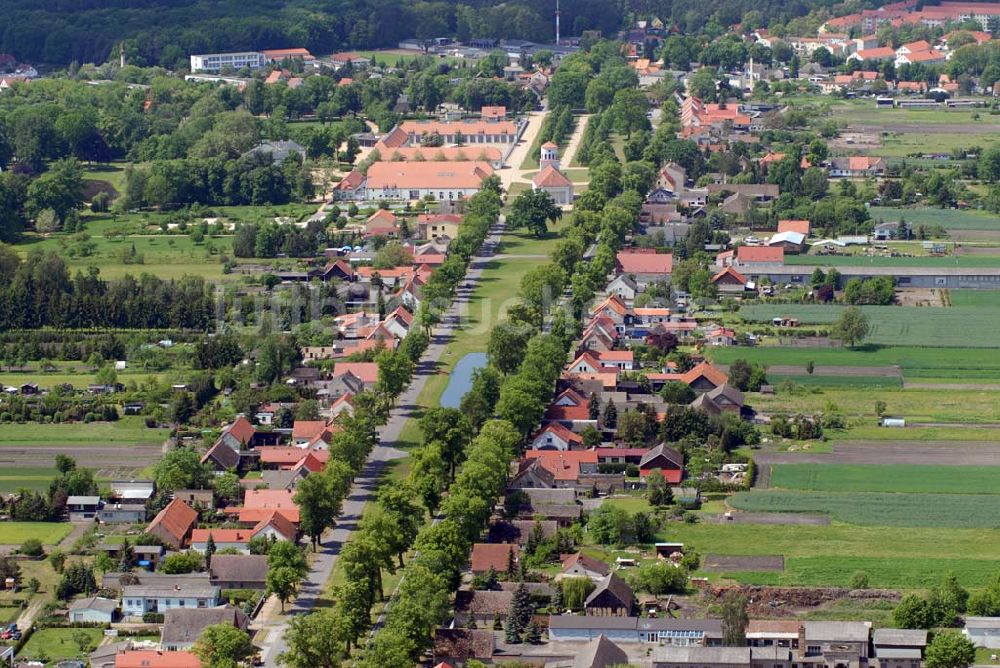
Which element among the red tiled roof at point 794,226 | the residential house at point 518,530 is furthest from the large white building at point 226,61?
the residential house at point 518,530

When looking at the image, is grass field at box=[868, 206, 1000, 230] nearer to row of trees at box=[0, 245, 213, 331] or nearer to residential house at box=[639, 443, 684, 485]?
row of trees at box=[0, 245, 213, 331]

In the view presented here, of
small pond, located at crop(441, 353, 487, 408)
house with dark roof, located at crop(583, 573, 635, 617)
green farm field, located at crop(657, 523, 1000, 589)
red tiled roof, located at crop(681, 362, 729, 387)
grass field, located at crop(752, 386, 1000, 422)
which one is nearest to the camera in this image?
house with dark roof, located at crop(583, 573, 635, 617)

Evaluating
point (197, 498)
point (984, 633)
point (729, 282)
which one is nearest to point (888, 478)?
point (984, 633)

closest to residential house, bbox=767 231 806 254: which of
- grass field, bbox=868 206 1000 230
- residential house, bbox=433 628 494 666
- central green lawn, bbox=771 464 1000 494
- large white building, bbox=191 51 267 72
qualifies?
grass field, bbox=868 206 1000 230

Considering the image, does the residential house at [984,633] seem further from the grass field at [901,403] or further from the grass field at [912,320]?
the grass field at [912,320]

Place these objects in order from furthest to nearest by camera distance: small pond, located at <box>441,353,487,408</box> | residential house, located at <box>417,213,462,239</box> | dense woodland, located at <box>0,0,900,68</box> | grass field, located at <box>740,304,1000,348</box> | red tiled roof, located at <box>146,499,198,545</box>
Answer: dense woodland, located at <box>0,0,900,68</box>
residential house, located at <box>417,213,462,239</box>
grass field, located at <box>740,304,1000,348</box>
small pond, located at <box>441,353,487,408</box>
red tiled roof, located at <box>146,499,198,545</box>

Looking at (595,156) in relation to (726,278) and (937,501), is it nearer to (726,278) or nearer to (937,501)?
(726,278)

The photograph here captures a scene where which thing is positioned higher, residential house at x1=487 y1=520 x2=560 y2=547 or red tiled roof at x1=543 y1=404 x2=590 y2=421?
residential house at x1=487 y1=520 x2=560 y2=547

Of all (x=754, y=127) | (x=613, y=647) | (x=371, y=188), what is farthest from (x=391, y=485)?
(x=754, y=127)
